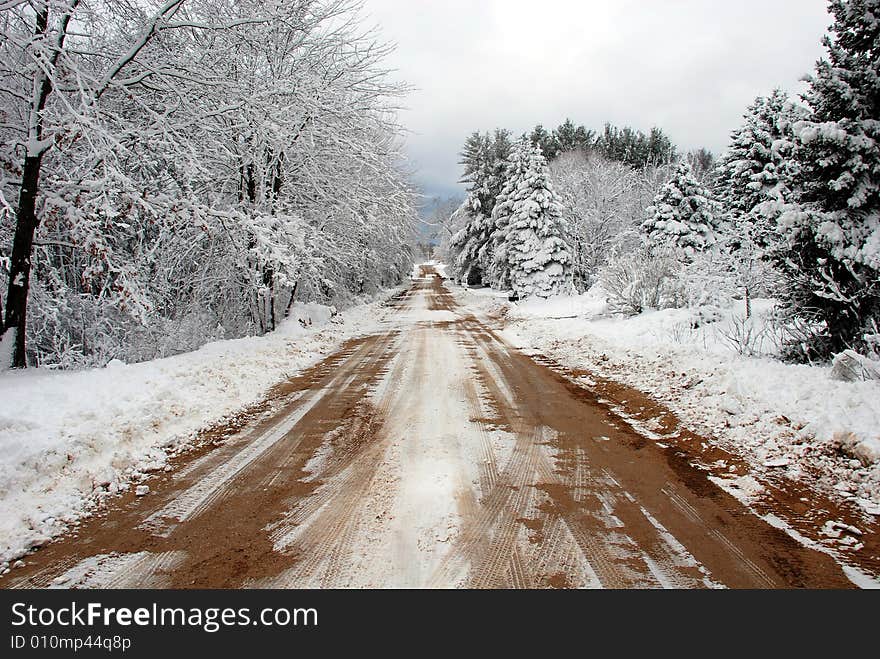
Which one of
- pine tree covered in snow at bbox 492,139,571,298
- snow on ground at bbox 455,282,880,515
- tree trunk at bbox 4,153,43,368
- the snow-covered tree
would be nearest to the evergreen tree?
the snow-covered tree

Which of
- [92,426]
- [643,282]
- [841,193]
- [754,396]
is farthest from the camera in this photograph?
[643,282]

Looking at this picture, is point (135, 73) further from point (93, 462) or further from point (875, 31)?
point (875, 31)

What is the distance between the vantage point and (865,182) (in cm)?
670

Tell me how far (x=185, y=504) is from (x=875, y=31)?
1055 cm

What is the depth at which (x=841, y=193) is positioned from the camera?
693 cm

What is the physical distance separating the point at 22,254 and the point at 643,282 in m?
15.4

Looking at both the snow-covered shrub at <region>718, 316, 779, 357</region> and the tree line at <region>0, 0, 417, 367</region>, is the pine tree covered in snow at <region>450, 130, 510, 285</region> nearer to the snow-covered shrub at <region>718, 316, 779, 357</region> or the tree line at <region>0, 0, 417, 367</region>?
the tree line at <region>0, 0, 417, 367</region>

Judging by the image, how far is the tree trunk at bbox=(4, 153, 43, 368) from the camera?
23.2ft

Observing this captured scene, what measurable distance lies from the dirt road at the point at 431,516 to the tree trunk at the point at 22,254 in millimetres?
4264

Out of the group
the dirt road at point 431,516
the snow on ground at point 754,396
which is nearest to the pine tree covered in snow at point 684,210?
the snow on ground at point 754,396

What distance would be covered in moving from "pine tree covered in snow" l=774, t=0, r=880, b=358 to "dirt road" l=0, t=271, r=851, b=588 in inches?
151

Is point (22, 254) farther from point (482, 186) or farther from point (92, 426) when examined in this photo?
point (482, 186)

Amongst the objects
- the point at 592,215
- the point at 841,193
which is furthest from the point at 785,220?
the point at 592,215

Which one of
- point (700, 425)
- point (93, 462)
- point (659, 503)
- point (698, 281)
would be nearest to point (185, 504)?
point (93, 462)
